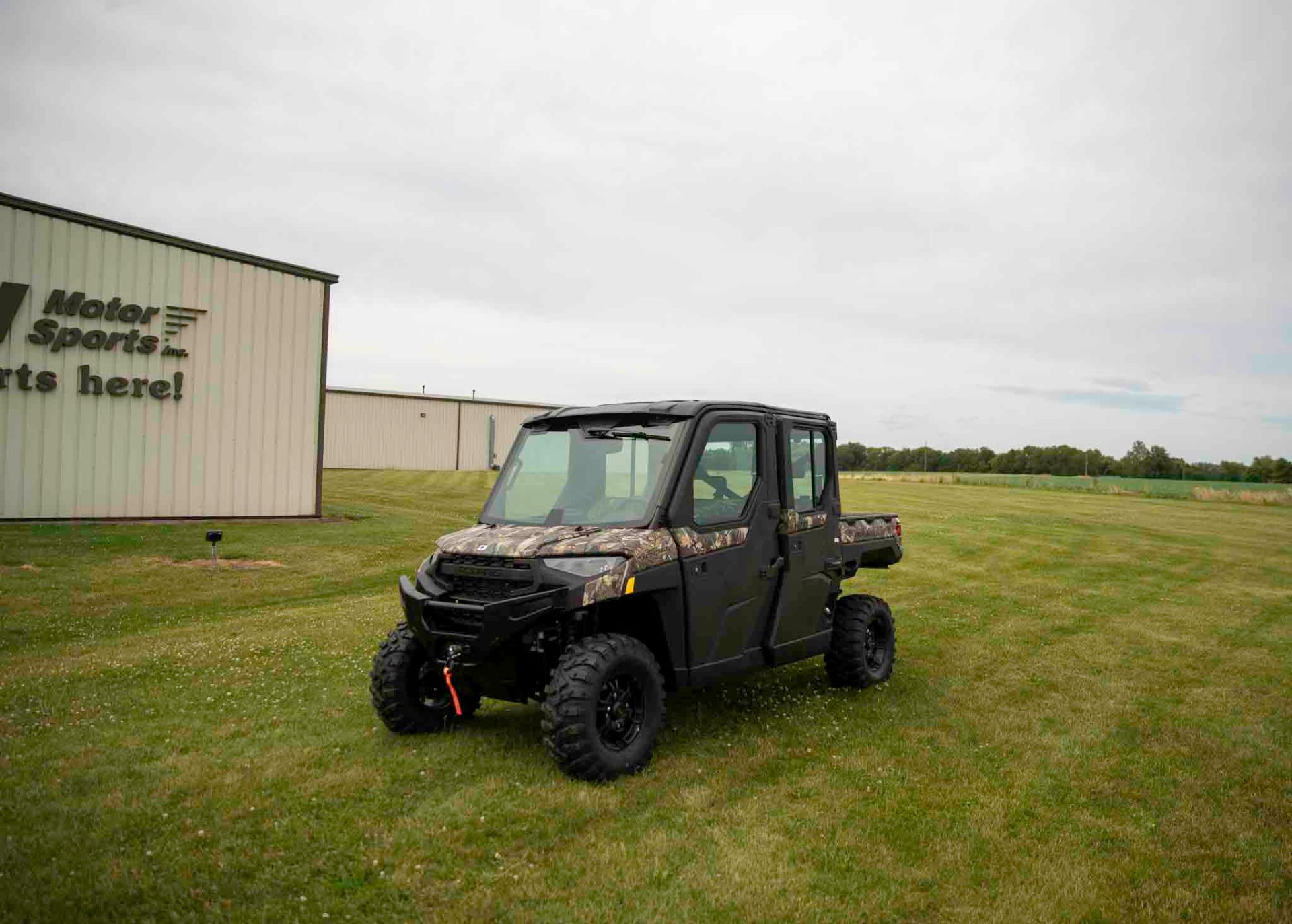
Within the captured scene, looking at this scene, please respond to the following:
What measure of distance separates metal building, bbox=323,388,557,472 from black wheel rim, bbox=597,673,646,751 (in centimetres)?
3966

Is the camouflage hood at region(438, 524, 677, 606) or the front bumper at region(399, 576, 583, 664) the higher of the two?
the camouflage hood at region(438, 524, 677, 606)

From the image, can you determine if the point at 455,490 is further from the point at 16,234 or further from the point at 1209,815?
the point at 1209,815

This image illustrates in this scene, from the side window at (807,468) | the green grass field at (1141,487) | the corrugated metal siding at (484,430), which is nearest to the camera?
the side window at (807,468)

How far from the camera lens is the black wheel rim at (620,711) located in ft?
18.3

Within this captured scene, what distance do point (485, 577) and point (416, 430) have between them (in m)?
44.2

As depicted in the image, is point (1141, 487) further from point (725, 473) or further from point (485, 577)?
point (485, 577)

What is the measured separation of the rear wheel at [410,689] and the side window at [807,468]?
3.04 metres

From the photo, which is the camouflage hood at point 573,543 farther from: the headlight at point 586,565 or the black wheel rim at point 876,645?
the black wheel rim at point 876,645

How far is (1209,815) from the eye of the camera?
5402 mm

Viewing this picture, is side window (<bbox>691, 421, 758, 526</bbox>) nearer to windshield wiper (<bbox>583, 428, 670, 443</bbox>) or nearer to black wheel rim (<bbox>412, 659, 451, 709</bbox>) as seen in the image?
windshield wiper (<bbox>583, 428, 670, 443</bbox>)

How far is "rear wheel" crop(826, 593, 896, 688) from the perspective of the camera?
784 cm

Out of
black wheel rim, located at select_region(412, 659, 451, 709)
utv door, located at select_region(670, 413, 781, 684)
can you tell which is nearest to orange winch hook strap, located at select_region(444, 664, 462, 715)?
black wheel rim, located at select_region(412, 659, 451, 709)

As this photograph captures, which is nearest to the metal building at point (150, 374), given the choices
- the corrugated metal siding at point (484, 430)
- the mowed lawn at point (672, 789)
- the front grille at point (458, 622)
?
the mowed lawn at point (672, 789)

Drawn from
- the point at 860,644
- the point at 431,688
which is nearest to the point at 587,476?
the point at 431,688
